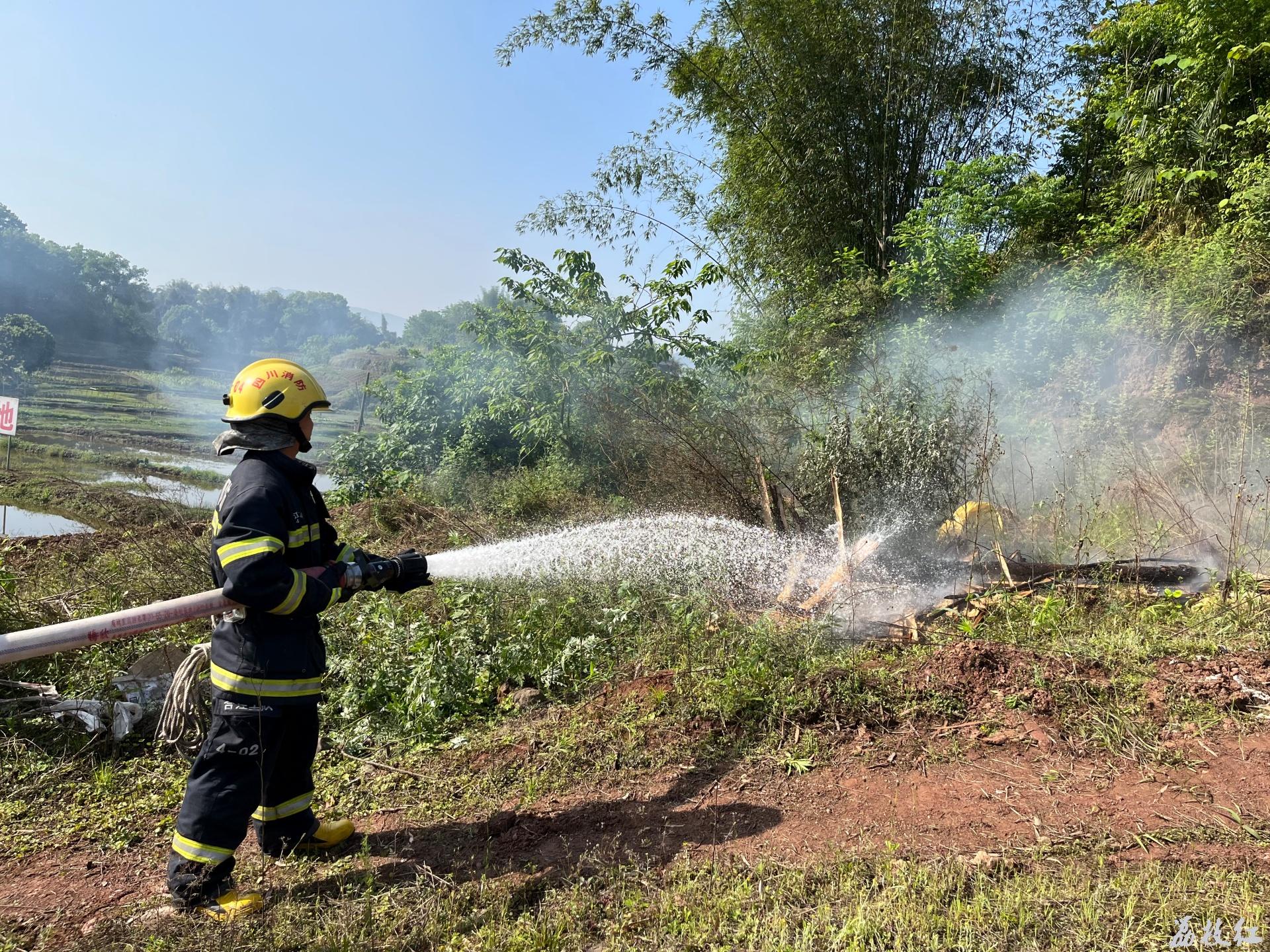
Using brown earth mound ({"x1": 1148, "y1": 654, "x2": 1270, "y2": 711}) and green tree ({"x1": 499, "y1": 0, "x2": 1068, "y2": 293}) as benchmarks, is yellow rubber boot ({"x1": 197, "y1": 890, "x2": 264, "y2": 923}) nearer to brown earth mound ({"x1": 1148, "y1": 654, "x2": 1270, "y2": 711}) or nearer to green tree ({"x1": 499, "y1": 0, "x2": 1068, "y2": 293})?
brown earth mound ({"x1": 1148, "y1": 654, "x2": 1270, "y2": 711})

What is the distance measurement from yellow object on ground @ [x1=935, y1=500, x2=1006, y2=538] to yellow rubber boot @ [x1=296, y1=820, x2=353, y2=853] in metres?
5.02

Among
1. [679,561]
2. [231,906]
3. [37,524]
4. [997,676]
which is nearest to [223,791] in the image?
[231,906]

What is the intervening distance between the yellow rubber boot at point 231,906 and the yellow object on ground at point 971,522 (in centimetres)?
540

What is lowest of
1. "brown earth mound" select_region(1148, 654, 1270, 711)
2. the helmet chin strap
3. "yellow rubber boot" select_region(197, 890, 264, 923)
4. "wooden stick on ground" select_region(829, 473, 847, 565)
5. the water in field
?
the water in field

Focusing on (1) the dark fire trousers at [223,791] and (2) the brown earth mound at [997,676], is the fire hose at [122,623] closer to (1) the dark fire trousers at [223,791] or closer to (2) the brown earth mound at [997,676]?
(1) the dark fire trousers at [223,791]

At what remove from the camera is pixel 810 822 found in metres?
3.03

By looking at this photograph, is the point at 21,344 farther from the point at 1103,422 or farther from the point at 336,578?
the point at 1103,422

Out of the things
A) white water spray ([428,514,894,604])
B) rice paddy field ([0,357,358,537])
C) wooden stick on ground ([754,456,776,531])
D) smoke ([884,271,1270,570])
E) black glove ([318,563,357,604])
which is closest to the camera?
black glove ([318,563,357,604])

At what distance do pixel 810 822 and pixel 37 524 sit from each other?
42.0 feet

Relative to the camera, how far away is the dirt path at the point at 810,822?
281 centimetres

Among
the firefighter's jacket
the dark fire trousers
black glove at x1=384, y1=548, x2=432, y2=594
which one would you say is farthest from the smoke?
the dark fire trousers

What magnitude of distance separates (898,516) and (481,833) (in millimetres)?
4428

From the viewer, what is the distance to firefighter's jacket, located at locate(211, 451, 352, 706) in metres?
2.65

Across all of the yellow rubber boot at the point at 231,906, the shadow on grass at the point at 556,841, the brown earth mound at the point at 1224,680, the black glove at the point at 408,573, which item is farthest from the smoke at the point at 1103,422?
A: the yellow rubber boot at the point at 231,906
